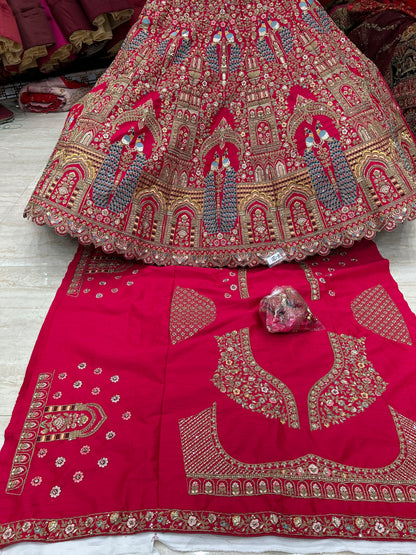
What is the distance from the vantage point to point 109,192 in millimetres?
1832

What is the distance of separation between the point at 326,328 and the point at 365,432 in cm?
41

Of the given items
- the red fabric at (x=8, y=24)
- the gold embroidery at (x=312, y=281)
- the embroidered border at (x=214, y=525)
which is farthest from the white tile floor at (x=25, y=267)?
the red fabric at (x=8, y=24)

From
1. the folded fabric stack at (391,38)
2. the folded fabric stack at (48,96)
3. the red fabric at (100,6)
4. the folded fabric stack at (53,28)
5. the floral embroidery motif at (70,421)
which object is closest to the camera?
the floral embroidery motif at (70,421)

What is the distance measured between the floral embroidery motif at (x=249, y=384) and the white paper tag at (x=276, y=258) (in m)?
0.40

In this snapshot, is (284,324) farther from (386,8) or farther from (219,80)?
(386,8)

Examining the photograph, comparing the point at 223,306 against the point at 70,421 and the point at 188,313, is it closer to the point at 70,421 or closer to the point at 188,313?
the point at 188,313

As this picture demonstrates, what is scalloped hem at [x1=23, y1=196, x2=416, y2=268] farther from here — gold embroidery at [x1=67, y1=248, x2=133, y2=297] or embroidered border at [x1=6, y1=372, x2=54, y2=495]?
embroidered border at [x1=6, y1=372, x2=54, y2=495]

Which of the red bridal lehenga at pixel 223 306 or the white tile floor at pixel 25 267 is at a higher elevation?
the red bridal lehenga at pixel 223 306

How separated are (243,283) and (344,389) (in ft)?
1.91

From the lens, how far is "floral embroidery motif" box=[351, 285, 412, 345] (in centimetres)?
156

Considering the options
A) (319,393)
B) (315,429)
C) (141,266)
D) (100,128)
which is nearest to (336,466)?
(315,429)

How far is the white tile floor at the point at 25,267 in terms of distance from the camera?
1.55 metres

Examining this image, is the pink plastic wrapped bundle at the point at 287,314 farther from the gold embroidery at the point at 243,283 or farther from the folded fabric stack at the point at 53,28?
the folded fabric stack at the point at 53,28

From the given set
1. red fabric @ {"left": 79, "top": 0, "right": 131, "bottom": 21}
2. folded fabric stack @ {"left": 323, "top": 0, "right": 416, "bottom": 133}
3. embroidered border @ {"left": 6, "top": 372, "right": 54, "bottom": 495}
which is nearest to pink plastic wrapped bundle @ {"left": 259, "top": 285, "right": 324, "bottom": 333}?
embroidered border @ {"left": 6, "top": 372, "right": 54, "bottom": 495}
